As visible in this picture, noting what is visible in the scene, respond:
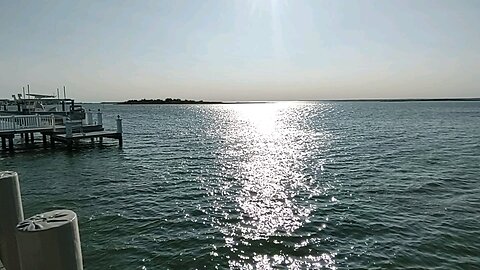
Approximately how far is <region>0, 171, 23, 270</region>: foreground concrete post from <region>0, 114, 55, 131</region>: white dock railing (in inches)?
844

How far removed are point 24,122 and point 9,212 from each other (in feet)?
74.8

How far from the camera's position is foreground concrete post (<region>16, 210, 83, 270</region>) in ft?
8.40

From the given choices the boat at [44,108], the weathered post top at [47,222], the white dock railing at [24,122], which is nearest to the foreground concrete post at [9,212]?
the weathered post top at [47,222]

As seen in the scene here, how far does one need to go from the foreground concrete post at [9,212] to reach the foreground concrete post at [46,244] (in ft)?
4.02

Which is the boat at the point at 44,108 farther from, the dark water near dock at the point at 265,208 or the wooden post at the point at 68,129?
the dark water near dock at the point at 265,208

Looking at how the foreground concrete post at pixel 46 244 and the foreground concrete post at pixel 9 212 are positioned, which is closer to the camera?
the foreground concrete post at pixel 46 244

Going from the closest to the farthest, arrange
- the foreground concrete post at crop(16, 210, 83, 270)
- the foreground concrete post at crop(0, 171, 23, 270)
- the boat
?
the foreground concrete post at crop(16, 210, 83, 270)
the foreground concrete post at crop(0, 171, 23, 270)
the boat

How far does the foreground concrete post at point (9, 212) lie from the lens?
362 cm

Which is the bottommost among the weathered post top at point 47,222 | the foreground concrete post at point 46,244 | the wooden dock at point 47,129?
the wooden dock at point 47,129

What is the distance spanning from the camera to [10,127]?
21.7 meters

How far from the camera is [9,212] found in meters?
3.70

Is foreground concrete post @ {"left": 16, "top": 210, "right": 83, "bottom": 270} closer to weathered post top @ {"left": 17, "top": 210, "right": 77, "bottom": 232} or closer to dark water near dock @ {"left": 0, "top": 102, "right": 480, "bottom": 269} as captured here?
weathered post top @ {"left": 17, "top": 210, "right": 77, "bottom": 232}

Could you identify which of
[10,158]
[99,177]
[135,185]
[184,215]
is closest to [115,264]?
[184,215]

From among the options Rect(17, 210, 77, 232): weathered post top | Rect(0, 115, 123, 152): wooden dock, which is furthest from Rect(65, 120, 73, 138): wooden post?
Rect(17, 210, 77, 232): weathered post top
